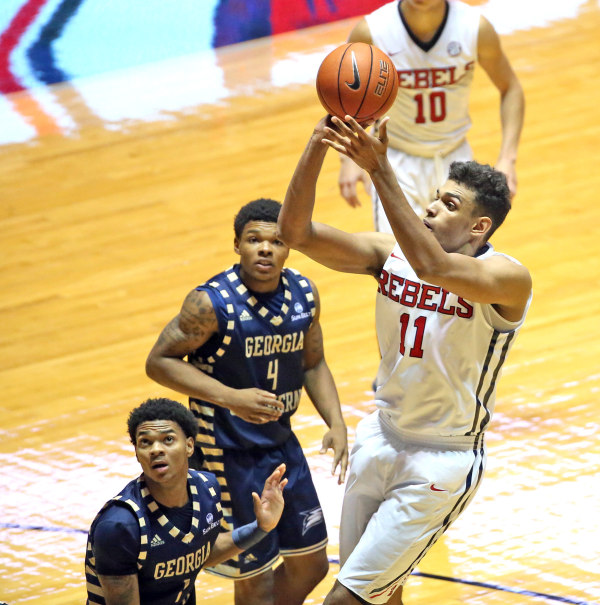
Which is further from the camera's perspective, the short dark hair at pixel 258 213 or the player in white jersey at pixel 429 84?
the player in white jersey at pixel 429 84

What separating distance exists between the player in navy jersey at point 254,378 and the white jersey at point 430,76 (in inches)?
82.0

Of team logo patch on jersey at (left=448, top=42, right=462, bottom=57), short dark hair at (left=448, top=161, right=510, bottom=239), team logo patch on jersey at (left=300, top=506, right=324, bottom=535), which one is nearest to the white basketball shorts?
team logo patch on jersey at (left=300, top=506, right=324, bottom=535)

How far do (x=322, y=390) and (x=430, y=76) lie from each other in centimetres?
246

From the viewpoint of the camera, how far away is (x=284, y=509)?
4551mm

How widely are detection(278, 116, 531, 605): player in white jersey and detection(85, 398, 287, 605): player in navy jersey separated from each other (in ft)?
1.25

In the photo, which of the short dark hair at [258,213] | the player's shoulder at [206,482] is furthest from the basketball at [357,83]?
the player's shoulder at [206,482]

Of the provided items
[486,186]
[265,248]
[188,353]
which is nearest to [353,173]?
[265,248]

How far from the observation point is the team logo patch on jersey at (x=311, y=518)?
4574 mm

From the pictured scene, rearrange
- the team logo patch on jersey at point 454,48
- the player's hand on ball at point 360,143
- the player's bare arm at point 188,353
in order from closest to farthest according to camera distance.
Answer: the player's hand on ball at point 360,143, the player's bare arm at point 188,353, the team logo patch on jersey at point 454,48

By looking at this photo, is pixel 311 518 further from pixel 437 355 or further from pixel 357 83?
pixel 357 83

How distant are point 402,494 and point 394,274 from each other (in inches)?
30.6

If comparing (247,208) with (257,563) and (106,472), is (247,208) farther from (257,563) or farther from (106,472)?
(106,472)

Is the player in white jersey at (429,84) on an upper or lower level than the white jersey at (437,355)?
upper

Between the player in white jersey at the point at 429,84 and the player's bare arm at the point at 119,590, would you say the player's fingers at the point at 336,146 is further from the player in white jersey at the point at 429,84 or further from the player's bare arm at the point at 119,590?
the player in white jersey at the point at 429,84
